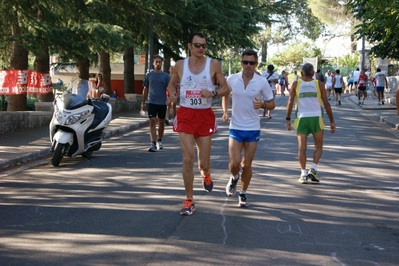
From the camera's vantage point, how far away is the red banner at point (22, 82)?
19.7 metres

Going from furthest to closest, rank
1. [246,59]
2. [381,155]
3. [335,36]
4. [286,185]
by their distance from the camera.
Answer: [335,36] → [381,155] → [286,185] → [246,59]

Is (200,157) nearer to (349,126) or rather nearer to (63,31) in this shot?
(63,31)

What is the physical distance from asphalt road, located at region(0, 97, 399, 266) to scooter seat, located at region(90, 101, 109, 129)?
29.0 inches

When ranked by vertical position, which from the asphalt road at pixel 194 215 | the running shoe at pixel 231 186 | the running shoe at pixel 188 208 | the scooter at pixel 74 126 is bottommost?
the asphalt road at pixel 194 215

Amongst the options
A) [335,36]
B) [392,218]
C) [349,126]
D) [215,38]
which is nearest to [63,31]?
[349,126]

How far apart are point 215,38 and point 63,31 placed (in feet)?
47.4

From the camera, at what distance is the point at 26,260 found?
229 inches

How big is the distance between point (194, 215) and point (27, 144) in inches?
297

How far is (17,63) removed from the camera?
20.0 meters

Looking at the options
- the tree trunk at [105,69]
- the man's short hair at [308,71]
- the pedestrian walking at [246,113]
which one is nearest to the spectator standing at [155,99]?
the man's short hair at [308,71]

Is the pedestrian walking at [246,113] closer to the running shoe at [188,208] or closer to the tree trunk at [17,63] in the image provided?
the running shoe at [188,208]

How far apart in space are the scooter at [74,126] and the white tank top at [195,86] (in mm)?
4552

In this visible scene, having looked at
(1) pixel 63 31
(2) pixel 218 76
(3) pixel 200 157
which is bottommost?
(3) pixel 200 157

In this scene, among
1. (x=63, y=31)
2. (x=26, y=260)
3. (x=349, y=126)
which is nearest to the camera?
(x=26, y=260)
